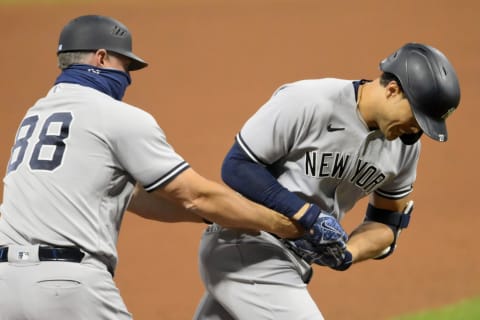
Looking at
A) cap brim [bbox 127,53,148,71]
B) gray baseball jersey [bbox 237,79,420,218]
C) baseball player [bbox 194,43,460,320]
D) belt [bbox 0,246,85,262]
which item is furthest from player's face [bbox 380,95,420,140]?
belt [bbox 0,246,85,262]

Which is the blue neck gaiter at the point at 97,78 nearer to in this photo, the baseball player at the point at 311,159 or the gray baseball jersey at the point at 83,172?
the gray baseball jersey at the point at 83,172

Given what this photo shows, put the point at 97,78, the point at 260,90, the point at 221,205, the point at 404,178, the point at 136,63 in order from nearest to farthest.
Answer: the point at 221,205 < the point at 97,78 < the point at 136,63 < the point at 404,178 < the point at 260,90

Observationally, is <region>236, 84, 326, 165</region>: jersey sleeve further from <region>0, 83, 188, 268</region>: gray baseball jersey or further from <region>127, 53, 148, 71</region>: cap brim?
<region>127, 53, 148, 71</region>: cap brim

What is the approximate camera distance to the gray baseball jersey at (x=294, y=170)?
3670 millimetres

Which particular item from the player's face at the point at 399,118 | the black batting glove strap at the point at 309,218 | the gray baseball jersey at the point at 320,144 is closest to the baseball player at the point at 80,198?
the black batting glove strap at the point at 309,218

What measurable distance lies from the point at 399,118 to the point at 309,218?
1.83ft

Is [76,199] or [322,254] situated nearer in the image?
[76,199]

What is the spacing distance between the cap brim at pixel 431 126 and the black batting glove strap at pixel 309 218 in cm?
56

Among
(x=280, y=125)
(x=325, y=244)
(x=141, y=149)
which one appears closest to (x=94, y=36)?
(x=141, y=149)

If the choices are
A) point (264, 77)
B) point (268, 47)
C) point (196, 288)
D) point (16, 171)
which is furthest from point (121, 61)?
point (268, 47)

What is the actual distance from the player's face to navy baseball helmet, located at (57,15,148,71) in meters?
1.12

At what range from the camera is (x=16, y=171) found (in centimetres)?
353

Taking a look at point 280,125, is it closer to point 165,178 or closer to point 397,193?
point 165,178

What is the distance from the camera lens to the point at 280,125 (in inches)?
143
